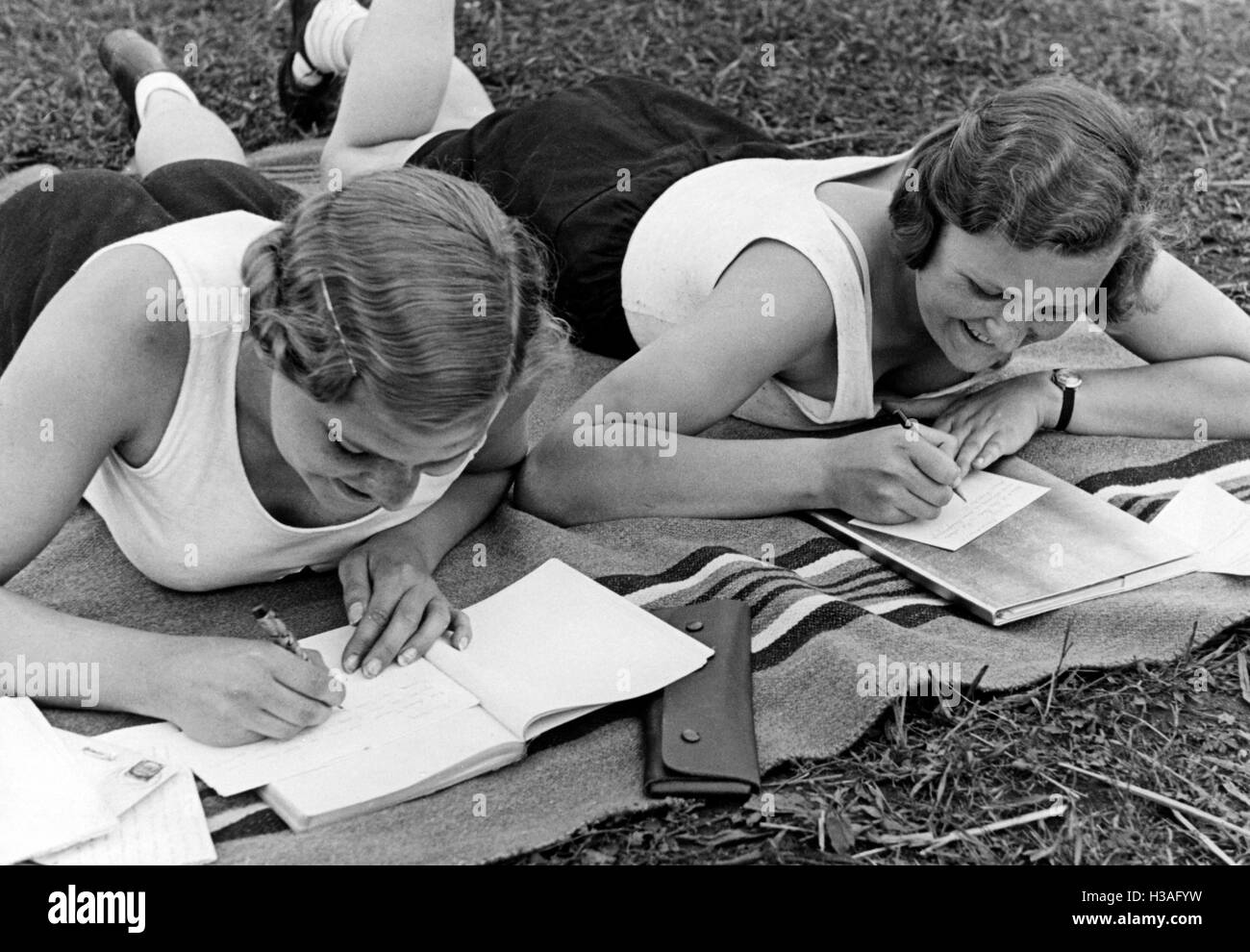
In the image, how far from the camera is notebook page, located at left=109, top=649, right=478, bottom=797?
1980 mm

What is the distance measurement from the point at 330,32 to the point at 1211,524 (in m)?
2.62

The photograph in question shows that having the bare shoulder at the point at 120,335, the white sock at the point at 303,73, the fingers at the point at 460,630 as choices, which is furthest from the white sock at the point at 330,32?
the fingers at the point at 460,630

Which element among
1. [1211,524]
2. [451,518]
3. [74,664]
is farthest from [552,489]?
[1211,524]

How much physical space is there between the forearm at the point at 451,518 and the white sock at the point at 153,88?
1.70 metres

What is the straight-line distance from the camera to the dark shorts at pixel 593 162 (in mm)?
3258

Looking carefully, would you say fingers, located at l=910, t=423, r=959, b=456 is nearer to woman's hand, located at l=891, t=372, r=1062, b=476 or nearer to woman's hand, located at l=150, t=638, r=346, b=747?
woman's hand, located at l=891, t=372, r=1062, b=476

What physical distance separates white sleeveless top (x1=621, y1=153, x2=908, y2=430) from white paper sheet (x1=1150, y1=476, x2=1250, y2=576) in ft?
2.02

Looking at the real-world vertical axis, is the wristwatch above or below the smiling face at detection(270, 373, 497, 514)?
below

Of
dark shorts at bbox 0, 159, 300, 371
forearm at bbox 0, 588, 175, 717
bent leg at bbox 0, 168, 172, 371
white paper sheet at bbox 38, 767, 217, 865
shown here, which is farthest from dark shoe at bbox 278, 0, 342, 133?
white paper sheet at bbox 38, 767, 217, 865

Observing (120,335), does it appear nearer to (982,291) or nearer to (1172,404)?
(982,291)

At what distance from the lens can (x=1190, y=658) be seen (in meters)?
2.39

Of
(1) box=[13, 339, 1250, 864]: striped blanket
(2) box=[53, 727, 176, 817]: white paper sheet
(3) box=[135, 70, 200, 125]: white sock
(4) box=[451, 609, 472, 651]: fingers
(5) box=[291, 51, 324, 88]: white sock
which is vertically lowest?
(1) box=[13, 339, 1250, 864]: striped blanket
